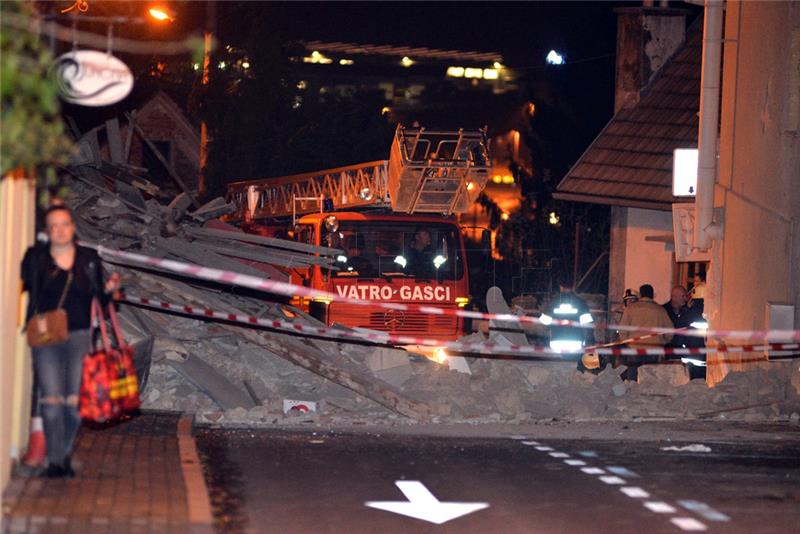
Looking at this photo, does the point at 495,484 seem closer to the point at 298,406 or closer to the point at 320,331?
the point at 298,406

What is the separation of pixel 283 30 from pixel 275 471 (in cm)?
4503

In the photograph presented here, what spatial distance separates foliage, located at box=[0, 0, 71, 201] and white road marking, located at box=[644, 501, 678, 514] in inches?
205

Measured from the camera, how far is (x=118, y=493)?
862 cm

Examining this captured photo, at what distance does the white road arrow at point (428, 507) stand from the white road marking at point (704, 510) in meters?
1.51

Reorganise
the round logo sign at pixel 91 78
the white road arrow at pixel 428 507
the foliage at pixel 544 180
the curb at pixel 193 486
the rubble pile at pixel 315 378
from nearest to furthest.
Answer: the curb at pixel 193 486
the round logo sign at pixel 91 78
the white road arrow at pixel 428 507
the rubble pile at pixel 315 378
the foliage at pixel 544 180

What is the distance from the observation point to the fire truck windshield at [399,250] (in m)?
19.8

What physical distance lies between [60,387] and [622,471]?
5009 millimetres

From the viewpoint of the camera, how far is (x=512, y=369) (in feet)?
54.2

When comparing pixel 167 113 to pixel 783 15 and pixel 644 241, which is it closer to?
pixel 644 241

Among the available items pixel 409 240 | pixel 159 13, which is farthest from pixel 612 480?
pixel 409 240

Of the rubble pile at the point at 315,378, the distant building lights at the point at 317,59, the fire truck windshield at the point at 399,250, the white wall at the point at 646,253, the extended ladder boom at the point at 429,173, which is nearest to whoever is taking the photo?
the rubble pile at the point at 315,378

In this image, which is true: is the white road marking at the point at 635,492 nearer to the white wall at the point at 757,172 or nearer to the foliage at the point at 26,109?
the foliage at the point at 26,109

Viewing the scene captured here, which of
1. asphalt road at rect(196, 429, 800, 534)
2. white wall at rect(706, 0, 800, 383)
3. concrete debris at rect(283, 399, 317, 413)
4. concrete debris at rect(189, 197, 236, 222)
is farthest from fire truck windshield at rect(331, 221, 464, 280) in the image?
asphalt road at rect(196, 429, 800, 534)

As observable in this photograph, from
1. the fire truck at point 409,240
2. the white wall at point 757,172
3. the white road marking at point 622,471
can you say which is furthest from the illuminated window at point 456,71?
the white road marking at point 622,471
